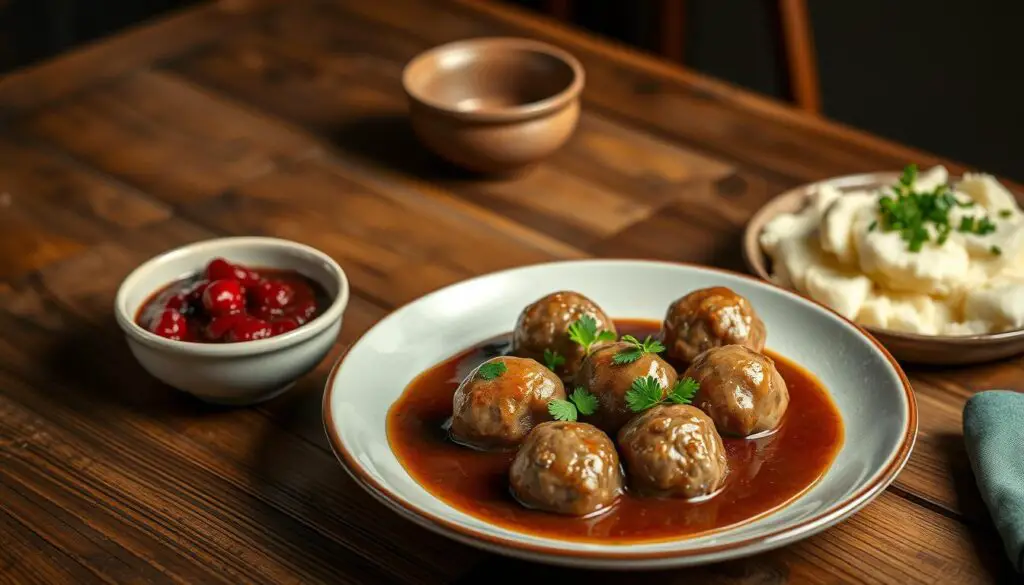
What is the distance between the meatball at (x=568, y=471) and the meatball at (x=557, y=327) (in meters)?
0.23

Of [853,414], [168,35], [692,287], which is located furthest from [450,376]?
[168,35]

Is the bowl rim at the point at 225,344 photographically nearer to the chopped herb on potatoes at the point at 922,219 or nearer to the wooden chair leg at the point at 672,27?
the chopped herb on potatoes at the point at 922,219

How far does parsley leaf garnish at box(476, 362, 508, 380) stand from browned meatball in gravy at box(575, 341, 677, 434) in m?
0.11

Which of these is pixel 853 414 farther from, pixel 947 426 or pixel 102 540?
pixel 102 540

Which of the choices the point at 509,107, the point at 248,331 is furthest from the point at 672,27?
the point at 248,331

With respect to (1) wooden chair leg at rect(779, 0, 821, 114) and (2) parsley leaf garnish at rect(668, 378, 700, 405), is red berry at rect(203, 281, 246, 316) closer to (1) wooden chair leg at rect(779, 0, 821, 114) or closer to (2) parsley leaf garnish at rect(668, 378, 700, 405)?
(2) parsley leaf garnish at rect(668, 378, 700, 405)

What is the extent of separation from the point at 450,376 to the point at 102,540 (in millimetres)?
509

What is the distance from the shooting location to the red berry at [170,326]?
67.8 inches

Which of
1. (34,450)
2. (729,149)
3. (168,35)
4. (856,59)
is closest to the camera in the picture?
(34,450)

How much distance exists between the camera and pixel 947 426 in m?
1.75

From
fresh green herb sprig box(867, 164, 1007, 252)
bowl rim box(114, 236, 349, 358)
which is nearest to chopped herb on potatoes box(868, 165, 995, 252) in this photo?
fresh green herb sprig box(867, 164, 1007, 252)

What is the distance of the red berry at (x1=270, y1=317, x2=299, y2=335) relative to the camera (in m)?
1.74

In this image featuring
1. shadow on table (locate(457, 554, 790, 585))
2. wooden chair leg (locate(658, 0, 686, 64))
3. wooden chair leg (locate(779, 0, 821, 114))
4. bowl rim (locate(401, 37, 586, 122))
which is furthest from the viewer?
wooden chair leg (locate(658, 0, 686, 64))

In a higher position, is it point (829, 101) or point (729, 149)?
point (729, 149)
